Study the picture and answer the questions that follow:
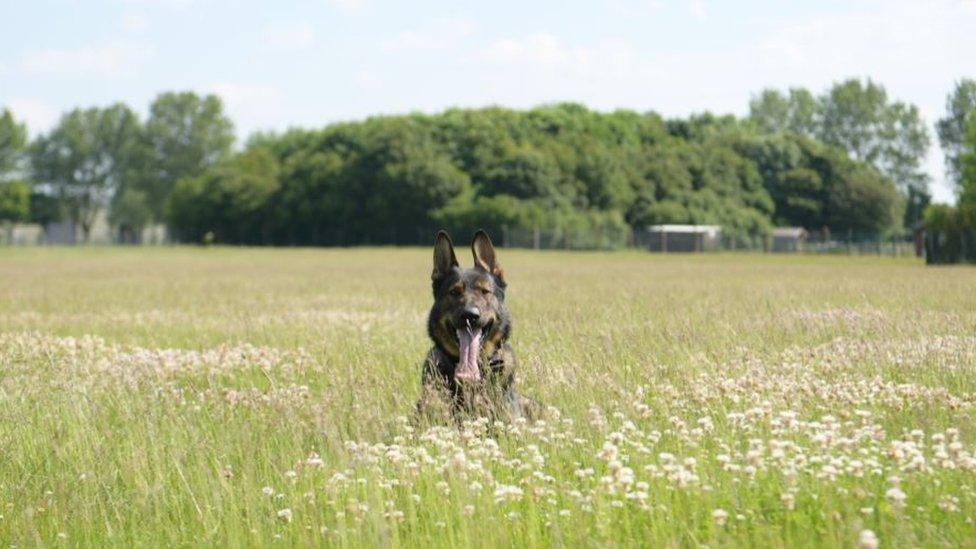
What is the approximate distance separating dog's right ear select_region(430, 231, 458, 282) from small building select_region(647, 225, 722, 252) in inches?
3680

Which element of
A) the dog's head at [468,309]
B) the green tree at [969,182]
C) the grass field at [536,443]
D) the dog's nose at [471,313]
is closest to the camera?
the grass field at [536,443]

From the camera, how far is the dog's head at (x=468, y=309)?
7930 mm

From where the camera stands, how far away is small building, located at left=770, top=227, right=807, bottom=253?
106750 mm

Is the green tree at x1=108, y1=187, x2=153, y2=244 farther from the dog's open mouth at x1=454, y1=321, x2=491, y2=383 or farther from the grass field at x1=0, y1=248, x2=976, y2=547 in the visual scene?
the dog's open mouth at x1=454, y1=321, x2=491, y2=383

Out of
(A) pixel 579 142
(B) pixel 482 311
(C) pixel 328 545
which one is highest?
(A) pixel 579 142

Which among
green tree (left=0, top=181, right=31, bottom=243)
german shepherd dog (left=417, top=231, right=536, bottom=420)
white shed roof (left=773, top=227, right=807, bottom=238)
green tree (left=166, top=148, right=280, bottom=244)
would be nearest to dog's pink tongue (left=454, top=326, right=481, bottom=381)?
german shepherd dog (left=417, top=231, right=536, bottom=420)

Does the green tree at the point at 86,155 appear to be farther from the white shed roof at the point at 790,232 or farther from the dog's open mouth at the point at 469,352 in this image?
the dog's open mouth at the point at 469,352

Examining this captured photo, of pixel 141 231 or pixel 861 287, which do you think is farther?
pixel 141 231

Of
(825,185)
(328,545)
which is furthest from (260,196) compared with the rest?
(328,545)

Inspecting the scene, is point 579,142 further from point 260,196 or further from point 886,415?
point 886,415

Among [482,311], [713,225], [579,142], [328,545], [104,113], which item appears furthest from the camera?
[104,113]

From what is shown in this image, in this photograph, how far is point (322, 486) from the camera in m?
6.81

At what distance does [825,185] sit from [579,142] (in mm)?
30951

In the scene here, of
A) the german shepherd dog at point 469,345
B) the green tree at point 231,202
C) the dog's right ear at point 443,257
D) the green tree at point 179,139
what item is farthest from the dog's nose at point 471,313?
the green tree at point 179,139
